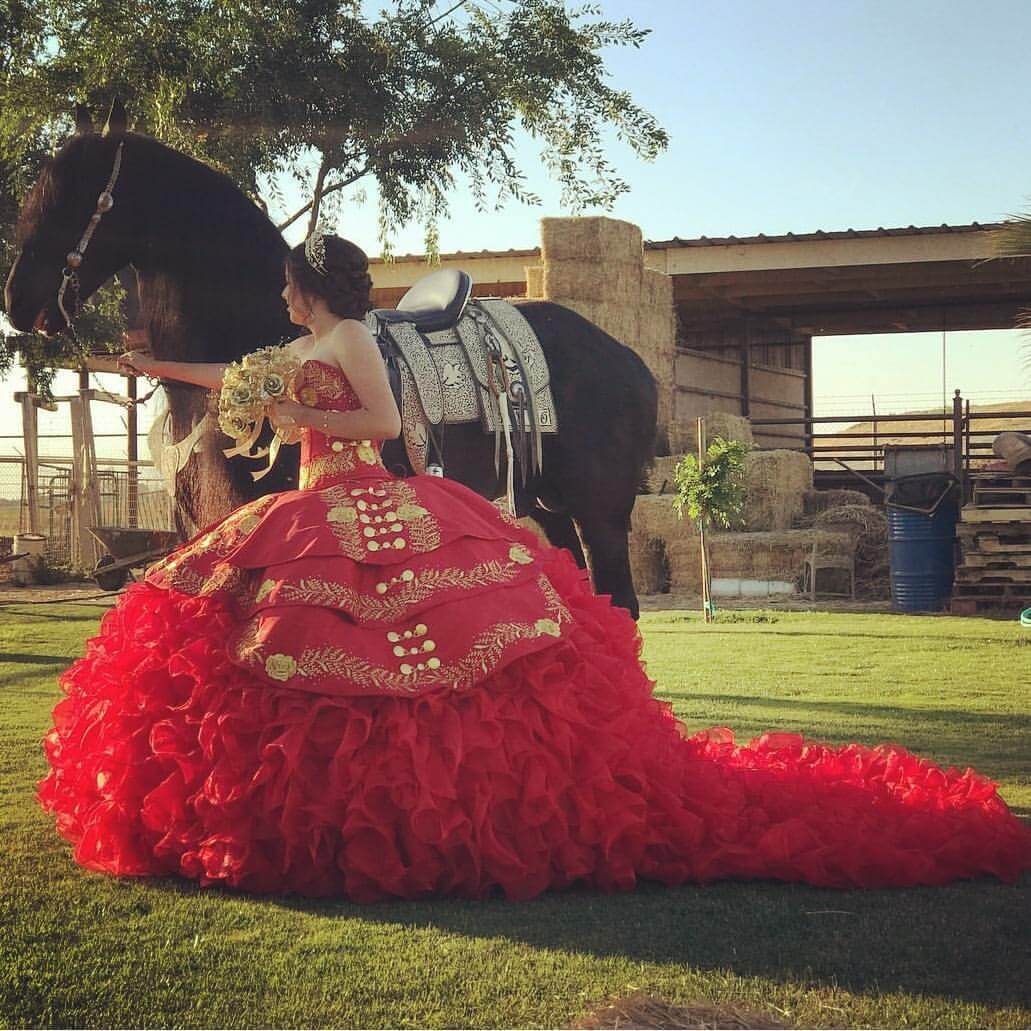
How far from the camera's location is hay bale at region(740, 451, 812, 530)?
546 inches

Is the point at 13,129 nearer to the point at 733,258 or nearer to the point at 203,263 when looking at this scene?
the point at 203,263

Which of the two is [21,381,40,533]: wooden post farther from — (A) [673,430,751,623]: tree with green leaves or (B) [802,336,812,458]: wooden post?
(B) [802,336,812,458]: wooden post

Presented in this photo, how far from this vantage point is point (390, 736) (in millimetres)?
2762

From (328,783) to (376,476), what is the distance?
33.6 inches

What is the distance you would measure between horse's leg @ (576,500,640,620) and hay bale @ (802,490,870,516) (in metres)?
9.62

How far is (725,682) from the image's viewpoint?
21.3ft

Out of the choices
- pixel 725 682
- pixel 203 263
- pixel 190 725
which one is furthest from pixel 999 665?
pixel 190 725

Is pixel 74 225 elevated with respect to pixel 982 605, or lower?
elevated

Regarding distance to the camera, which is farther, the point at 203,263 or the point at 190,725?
the point at 203,263

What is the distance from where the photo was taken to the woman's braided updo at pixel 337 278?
129 inches

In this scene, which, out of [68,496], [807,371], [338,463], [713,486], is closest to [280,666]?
[338,463]

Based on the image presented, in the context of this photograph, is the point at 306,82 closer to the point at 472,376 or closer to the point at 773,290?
the point at 472,376

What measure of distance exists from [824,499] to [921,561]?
3230 millimetres

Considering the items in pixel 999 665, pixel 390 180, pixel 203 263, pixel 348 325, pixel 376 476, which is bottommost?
pixel 999 665
